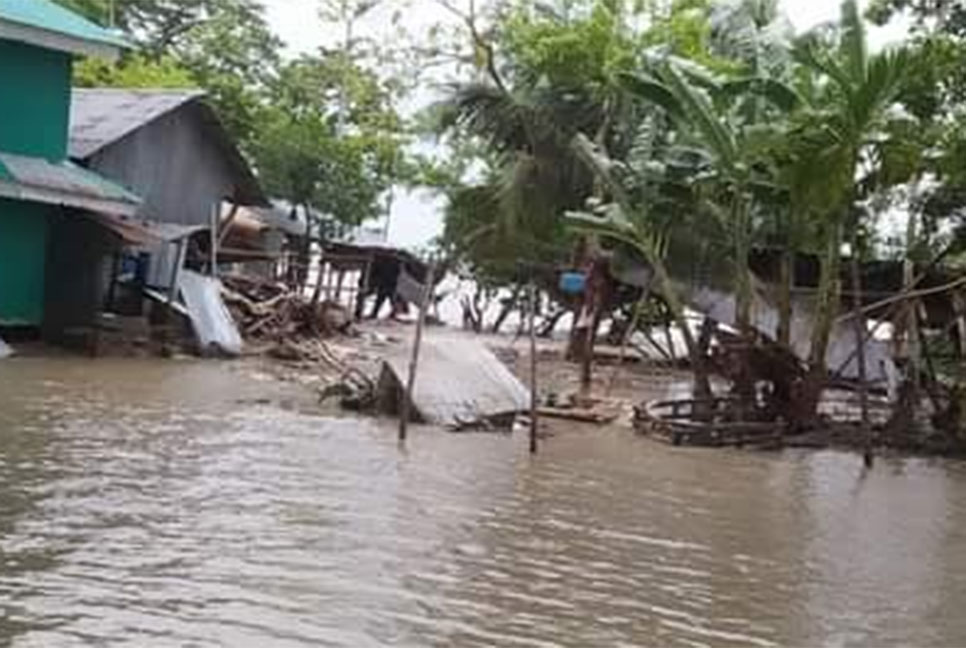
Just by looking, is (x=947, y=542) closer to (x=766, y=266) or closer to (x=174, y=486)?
(x=174, y=486)

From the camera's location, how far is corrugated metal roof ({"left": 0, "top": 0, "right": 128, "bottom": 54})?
2016cm

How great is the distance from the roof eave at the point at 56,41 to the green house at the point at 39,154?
0.01m

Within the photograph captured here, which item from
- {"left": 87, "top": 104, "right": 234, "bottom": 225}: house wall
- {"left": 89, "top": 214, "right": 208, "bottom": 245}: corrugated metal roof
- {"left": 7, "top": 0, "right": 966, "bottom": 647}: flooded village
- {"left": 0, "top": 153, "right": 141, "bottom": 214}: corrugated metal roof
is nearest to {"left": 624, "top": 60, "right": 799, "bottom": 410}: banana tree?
{"left": 7, "top": 0, "right": 966, "bottom": 647}: flooded village

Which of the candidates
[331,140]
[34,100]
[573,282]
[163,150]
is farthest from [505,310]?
[34,100]

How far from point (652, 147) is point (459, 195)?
15.5 metres

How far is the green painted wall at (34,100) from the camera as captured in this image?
818 inches

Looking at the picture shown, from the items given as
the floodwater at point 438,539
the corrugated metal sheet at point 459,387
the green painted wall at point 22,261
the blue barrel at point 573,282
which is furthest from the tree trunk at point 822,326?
the green painted wall at point 22,261

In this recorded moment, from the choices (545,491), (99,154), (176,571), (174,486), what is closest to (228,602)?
(176,571)

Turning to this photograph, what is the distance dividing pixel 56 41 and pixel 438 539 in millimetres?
13932

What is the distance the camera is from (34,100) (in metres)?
21.2

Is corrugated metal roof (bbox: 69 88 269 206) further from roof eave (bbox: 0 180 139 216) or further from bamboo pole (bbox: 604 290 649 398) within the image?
bamboo pole (bbox: 604 290 649 398)

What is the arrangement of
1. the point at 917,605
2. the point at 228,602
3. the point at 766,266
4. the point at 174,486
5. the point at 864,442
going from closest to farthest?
the point at 228,602
the point at 917,605
the point at 174,486
the point at 864,442
the point at 766,266

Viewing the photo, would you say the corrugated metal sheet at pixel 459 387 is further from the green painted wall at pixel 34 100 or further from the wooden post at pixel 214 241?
the wooden post at pixel 214 241

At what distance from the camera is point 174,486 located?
34.8 feet
